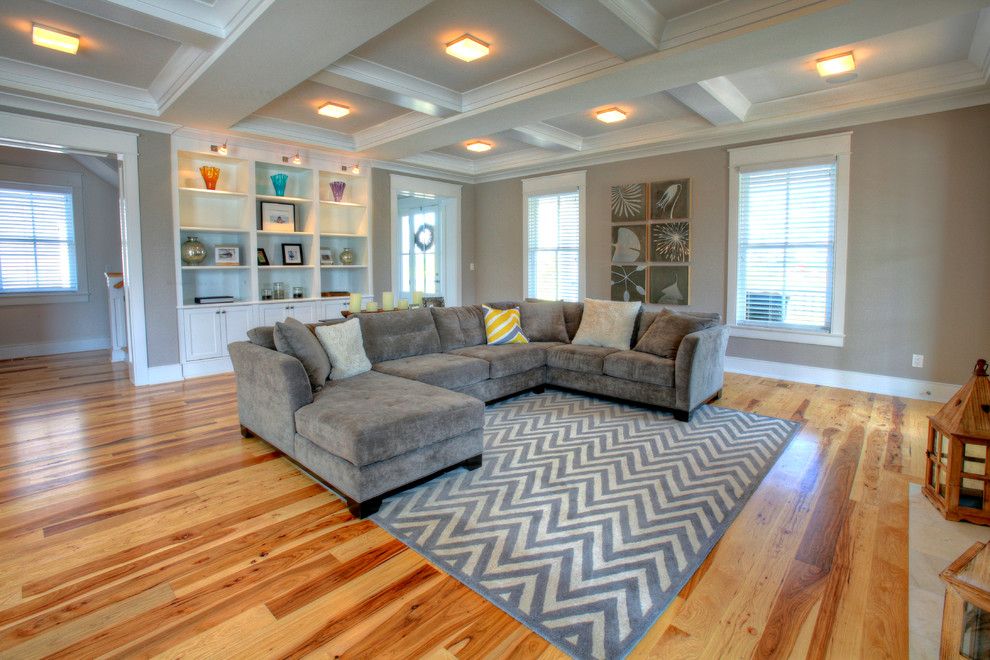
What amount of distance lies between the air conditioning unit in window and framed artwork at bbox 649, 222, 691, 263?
0.83 meters

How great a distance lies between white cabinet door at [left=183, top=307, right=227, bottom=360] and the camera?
5406mm

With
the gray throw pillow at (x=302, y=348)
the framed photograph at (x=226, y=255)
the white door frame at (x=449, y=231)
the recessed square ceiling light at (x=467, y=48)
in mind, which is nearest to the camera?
the gray throw pillow at (x=302, y=348)

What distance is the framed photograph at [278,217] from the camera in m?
6.06

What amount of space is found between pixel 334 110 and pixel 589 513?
4.37m

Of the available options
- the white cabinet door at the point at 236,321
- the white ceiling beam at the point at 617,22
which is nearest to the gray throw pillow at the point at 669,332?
the white ceiling beam at the point at 617,22

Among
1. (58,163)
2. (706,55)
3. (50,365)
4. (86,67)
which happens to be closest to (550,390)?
(706,55)

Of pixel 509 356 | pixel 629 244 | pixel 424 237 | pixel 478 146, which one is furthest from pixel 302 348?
pixel 424 237

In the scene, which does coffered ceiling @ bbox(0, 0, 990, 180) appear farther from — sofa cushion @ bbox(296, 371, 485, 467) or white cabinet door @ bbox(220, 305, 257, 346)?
sofa cushion @ bbox(296, 371, 485, 467)

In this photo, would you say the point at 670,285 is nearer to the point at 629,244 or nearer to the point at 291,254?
the point at 629,244

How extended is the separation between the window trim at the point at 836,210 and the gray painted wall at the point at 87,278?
8.21 meters

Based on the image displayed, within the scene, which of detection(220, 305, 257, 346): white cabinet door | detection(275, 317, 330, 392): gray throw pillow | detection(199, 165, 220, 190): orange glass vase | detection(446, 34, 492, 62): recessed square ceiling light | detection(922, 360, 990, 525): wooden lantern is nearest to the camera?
detection(922, 360, 990, 525): wooden lantern

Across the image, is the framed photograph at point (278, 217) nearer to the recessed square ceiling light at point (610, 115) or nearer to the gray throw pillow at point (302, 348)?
the gray throw pillow at point (302, 348)

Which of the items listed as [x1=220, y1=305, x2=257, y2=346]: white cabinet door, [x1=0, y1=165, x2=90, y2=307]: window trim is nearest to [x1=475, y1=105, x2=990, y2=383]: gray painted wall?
[x1=220, y1=305, x2=257, y2=346]: white cabinet door

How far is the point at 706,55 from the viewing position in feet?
11.0
